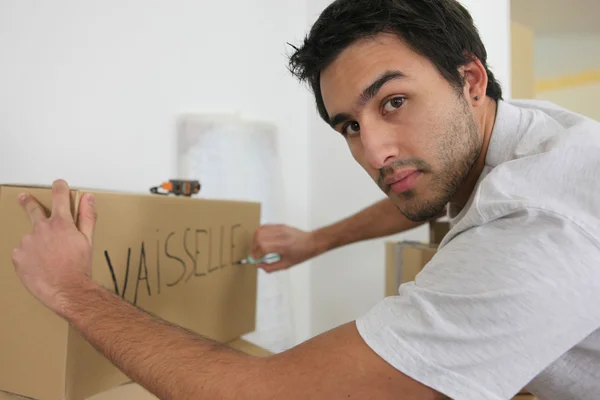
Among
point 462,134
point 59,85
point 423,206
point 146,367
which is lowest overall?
point 146,367

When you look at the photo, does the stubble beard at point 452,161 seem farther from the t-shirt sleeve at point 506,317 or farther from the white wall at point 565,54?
the white wall at point 565,54

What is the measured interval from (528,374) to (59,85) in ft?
3.44

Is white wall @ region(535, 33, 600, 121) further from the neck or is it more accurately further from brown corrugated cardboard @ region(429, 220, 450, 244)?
the neck

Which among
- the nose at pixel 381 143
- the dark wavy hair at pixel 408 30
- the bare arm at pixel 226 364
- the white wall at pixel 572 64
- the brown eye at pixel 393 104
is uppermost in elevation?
the white wall at pixel 572 64

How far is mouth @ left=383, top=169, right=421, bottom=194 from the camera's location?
0.66 metres

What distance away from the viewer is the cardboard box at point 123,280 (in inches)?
24.1

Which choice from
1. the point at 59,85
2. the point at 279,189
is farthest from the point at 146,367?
the point at 279,189

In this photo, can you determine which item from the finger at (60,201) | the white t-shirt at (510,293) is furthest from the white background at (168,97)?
the white t-shirt at (510,293)

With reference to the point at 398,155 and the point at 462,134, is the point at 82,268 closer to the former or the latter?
the point at 398,155

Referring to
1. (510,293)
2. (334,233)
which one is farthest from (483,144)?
(334,233)

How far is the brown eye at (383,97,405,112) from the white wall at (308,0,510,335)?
2.56 ft

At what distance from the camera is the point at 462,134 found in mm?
659

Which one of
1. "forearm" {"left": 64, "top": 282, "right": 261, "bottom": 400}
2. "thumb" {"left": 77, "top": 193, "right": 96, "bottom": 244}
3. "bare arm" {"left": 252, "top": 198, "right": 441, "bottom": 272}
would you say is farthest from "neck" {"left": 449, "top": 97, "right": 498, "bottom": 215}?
"thumb" {"left": 77, "top": 193, "right": 96, "bottom": 244}

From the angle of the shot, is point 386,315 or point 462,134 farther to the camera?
point 462,134
